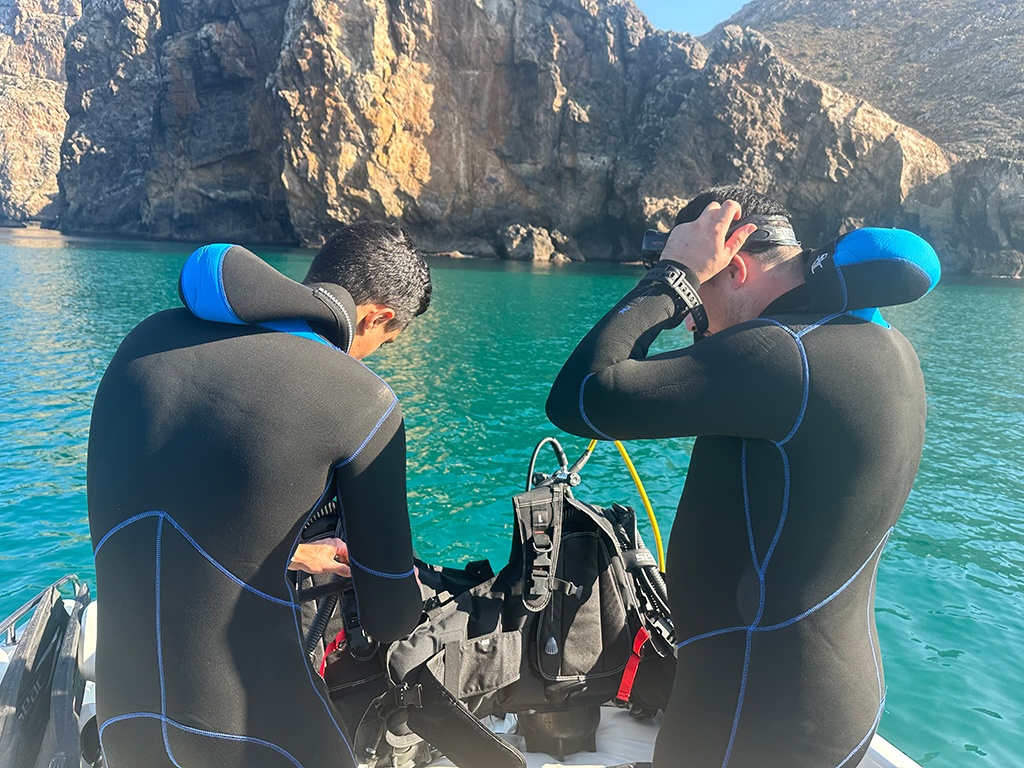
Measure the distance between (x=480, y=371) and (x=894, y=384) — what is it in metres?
10.6

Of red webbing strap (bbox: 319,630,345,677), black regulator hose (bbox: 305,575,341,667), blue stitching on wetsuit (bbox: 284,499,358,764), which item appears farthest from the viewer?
red webbing strap (bbox: 319,630,345,677)

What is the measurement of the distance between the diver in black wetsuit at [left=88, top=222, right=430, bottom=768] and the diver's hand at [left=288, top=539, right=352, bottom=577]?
0.72 feet

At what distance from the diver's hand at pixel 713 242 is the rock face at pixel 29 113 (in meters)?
97.5

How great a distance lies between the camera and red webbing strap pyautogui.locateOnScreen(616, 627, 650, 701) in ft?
6.81

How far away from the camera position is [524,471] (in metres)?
7.20

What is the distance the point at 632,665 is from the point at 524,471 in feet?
16.8

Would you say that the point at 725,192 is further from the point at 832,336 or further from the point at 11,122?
the point at 11,122

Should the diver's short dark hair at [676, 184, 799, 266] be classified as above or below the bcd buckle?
above

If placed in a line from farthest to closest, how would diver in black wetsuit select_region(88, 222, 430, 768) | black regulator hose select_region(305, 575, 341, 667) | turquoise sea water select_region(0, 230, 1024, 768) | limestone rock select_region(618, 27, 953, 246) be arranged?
limestone rock select_region(618, 27, 953, 246) < turquoise sea water select_region(0, 230, 1024, 768) < black regulator hose select_region(305, 575, 341, 667) < diver in black wetsuit select_region(88, 222, 430, 768)

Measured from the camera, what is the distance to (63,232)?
57.2 m

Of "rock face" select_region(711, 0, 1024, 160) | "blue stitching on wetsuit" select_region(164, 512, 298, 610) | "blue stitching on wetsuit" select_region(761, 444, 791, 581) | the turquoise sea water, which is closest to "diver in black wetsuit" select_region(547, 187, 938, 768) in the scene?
"blue stitching on wetsuit" select_region(761, 444, 791, 581)

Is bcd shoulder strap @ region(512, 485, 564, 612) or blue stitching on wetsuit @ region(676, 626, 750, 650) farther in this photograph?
bcd shoulder strap @ region(512, 485, 564, 612)

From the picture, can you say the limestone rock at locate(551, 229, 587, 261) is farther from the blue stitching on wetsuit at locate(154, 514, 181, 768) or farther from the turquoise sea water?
the blue stitching on wetsuit at locate(154, 514, 181, 768)

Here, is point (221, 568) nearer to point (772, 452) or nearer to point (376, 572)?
point (376, 572)
